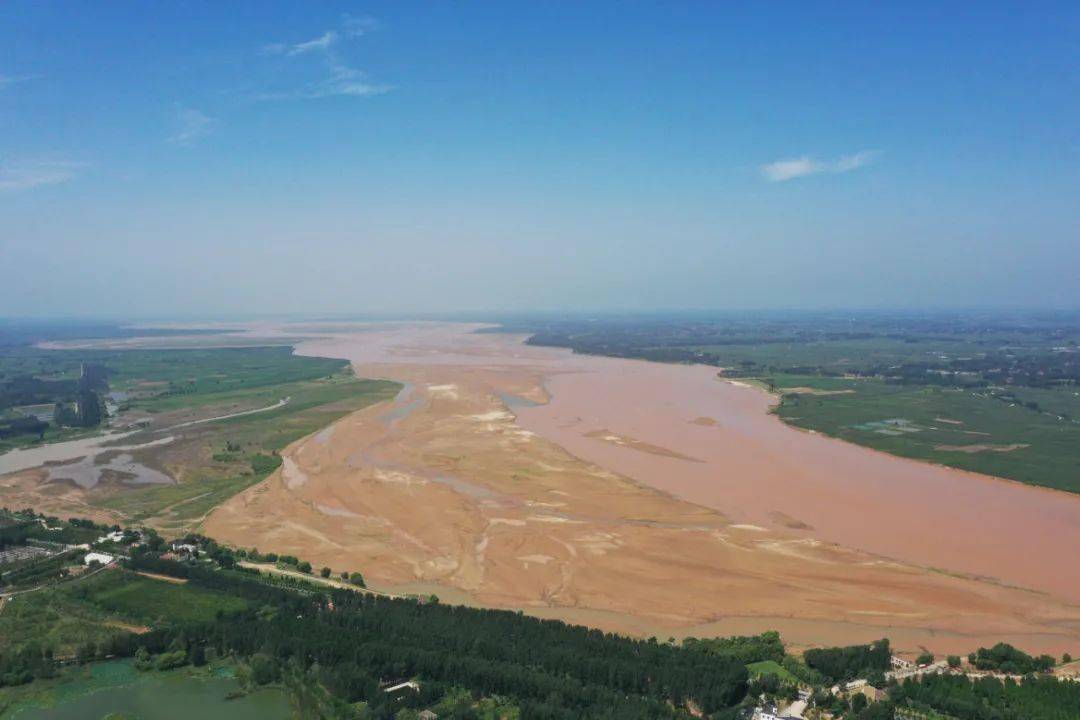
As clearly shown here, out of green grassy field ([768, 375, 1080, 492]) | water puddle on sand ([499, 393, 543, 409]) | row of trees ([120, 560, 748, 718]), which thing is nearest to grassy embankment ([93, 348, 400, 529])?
water puddle on sand ([499, 393, 543, 409])

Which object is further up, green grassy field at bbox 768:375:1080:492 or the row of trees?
green grassy field at bbox 768:375:1080:492

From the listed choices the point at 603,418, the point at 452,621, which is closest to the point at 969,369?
the point at 603,418

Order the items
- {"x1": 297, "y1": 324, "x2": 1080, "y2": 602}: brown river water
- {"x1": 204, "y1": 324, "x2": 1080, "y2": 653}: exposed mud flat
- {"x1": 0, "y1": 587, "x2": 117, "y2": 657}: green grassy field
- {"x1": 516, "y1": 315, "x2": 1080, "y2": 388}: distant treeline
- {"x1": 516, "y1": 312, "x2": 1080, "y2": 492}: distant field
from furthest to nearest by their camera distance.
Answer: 1. {"x1": 516, "y1": 315, "x2": 1080, "y2": 388}: distant treeline
2. {"x1": 516, "y1": 312, "x2": 1080, "y2": 492}: distant field
3. {"x1": 297, "y1": 324, "x2": 1080, "y2": 602}: brown river water
4. {"x1": 204, "y1": 324, "x2": 1080, "y2": 653}: exposed mud flat
5. {"x1": 0, "y1": 587, "x2": 117, "y2": 657}: green grassy field

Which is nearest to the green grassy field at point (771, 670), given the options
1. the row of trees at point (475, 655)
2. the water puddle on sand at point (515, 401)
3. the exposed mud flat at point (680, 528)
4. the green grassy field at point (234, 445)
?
the row of trees at point (475, 655)

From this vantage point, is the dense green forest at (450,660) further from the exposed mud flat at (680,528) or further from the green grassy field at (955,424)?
the green grassy field at (955,424)

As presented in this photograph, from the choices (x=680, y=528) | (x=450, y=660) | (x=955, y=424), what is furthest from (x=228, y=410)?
(x=955, y=424)

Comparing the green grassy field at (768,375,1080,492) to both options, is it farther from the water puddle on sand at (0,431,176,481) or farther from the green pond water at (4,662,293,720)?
the water puddle on sand at (0,431,176,481)
